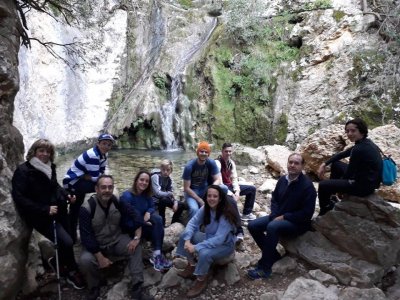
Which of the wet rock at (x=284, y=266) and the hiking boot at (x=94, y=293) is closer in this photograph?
the hiking boot at (x=94, y=293)

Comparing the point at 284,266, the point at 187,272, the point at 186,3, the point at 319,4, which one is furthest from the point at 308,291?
the point at 186,3

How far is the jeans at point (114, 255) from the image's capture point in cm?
438

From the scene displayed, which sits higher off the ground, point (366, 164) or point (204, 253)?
point (366, 164)

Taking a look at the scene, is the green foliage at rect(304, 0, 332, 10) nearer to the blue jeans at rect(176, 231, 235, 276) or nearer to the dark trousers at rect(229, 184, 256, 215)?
the dark trousers at rect(229, 184, 256, 215)

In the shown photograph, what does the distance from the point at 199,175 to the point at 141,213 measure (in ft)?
4.44

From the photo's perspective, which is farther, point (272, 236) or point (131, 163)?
point (131, 163)

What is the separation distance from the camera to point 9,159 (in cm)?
484

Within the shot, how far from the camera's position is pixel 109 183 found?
14.5ft

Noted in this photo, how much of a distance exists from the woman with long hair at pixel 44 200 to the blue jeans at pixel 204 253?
4.64ft

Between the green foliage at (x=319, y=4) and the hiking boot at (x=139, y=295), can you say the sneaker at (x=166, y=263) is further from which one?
the green foliage at (x=319, y=4)

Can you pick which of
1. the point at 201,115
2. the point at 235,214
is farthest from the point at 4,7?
the point at 201,115

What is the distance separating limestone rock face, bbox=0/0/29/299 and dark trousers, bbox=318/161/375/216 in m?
4.04

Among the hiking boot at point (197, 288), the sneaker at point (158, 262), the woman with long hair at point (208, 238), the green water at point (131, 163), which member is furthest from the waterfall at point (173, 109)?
the hiking boot at point (197, 288)

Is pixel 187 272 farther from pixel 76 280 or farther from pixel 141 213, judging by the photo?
pixel 76 280
